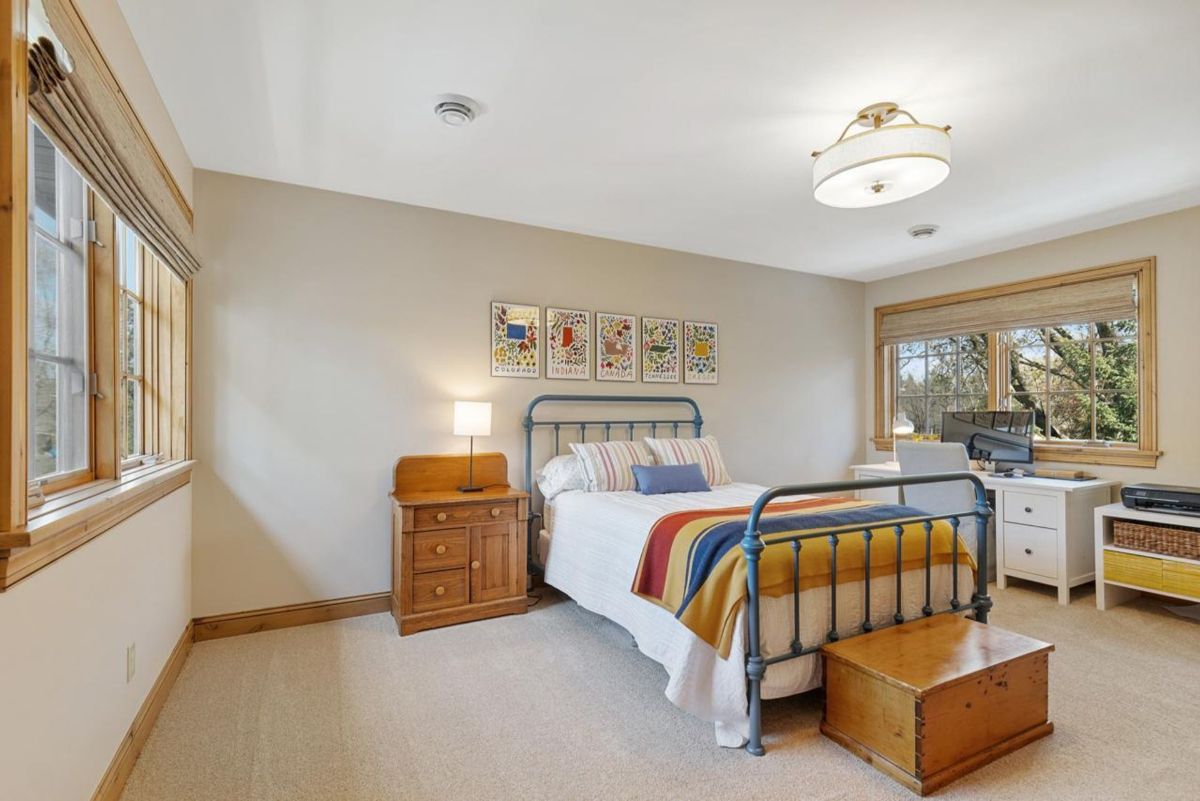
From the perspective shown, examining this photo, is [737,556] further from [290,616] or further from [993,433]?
[993,433]

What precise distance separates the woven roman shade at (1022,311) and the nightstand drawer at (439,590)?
4338 mm

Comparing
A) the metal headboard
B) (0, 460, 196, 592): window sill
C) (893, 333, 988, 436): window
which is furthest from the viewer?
(893, 333, 988, 436): window

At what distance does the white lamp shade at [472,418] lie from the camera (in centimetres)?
350

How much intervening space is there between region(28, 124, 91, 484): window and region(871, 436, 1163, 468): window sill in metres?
5.48

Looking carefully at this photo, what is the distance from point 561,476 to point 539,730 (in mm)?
1694

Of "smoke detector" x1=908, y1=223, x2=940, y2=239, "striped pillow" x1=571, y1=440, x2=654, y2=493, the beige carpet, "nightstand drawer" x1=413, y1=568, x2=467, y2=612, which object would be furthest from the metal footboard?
"smoke detector" x1=908, y1=223, x2=940, y2=239

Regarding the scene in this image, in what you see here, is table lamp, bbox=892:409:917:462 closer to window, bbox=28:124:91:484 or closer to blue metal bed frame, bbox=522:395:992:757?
blue metal bed frame, bbox=522:395:992:757

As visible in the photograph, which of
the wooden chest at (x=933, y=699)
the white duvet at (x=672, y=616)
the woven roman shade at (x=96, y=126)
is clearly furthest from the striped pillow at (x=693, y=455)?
the woven roman shade at (x=96, y=126)

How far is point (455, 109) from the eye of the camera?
248cm

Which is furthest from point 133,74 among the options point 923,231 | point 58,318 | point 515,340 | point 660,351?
point 923,231

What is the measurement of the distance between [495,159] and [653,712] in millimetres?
2646

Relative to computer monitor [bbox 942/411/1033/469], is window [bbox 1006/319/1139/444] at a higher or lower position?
higher

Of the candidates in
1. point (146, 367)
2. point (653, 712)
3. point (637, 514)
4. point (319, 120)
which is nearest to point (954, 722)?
point (653, 712)

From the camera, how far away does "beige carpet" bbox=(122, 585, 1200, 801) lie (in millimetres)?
1901
